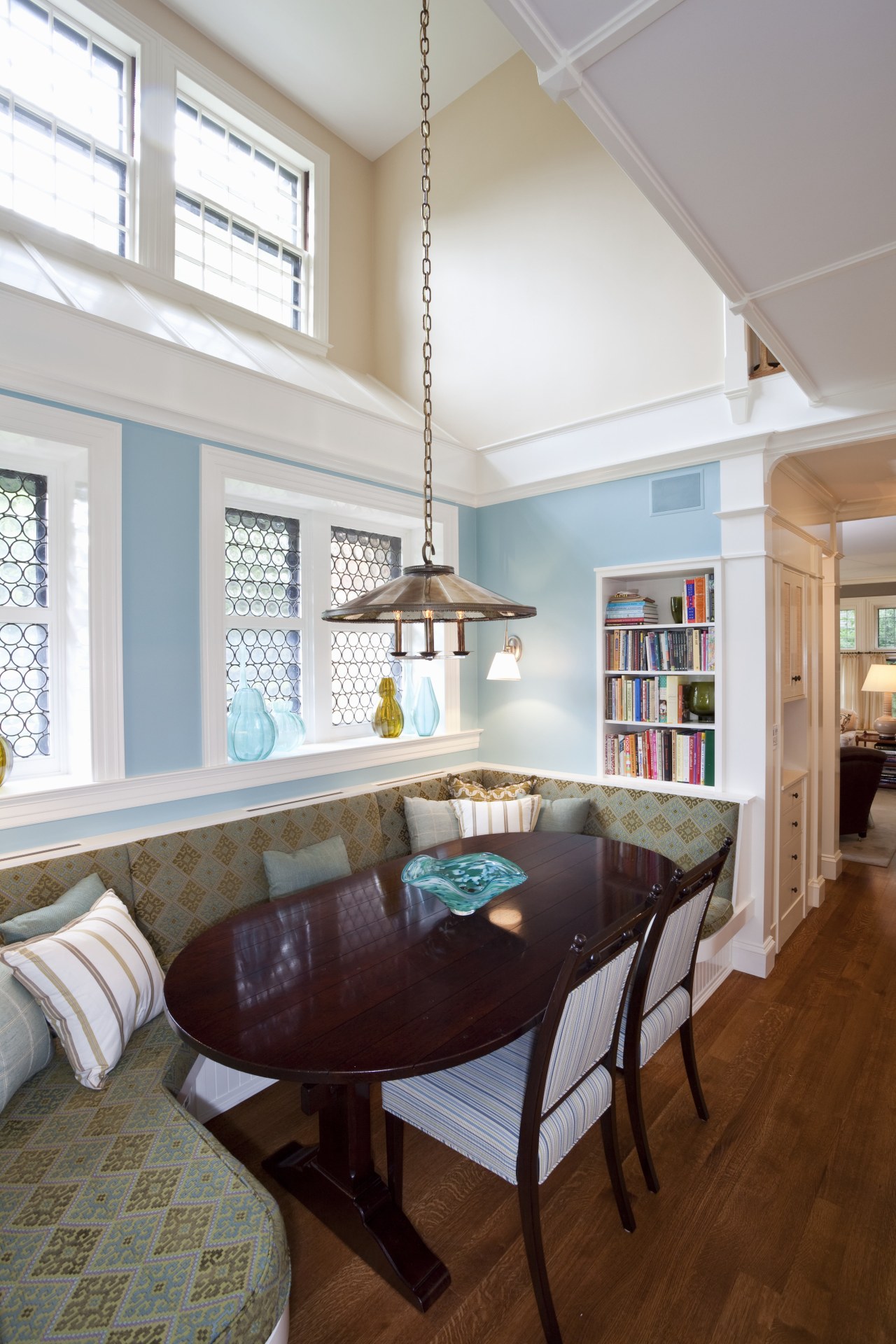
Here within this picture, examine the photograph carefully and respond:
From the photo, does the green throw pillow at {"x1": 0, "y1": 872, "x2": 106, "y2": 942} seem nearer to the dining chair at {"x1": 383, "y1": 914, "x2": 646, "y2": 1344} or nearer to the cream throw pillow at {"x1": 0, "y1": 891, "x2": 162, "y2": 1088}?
the cream throw pillow at {"x1": 0, "y1": 891, "x2": 162, "y2": 1088}

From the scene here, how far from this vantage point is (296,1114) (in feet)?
7.35

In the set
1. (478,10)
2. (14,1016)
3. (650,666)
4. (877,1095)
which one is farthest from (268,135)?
(877,1095)

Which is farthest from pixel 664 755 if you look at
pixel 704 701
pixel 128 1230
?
pixel 128 1230

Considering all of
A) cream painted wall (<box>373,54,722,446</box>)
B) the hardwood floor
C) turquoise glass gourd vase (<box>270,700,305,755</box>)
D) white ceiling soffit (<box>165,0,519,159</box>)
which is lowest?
the hardwood floor

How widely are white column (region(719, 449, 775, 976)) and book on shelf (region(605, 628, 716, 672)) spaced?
114 mm

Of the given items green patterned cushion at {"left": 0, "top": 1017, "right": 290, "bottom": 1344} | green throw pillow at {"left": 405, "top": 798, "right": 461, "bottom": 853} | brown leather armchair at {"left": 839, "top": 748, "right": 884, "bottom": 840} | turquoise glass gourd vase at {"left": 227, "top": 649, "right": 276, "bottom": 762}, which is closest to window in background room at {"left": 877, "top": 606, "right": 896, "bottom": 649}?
brown leather armchair at {"left": 839, "top": 748, "right": 884, "bottom": 840}

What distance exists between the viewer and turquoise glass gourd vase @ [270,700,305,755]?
124 inches

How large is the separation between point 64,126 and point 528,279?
209 centimetres

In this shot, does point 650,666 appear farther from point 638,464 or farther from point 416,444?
point 416,444

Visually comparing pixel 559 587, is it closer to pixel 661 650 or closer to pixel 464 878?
pixel 661 650

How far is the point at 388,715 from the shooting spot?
3566 mm

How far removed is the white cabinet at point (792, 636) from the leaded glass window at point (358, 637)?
82.4 inches

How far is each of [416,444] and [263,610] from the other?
4.19 ft

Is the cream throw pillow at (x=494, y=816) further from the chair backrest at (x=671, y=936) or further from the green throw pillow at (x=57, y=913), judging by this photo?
the green throw pillow at (x=57, y=913)
